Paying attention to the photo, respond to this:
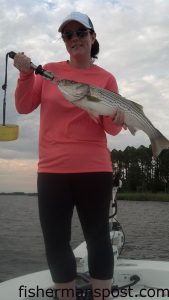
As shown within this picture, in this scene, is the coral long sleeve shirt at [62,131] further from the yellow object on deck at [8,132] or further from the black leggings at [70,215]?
the yellow object on deck at [8,132]

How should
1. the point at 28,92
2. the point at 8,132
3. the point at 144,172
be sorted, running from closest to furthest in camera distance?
the point at 28,92 → the point at 8,132 → the point at 144,172

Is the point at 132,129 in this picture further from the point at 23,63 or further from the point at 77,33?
the point at 23,63

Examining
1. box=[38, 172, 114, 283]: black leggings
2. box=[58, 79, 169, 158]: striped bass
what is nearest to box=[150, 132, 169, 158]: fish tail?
box=[58, 79, 169, 158]: striped bass

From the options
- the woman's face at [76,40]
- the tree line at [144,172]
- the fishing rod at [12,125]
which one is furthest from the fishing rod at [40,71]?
the tree line at [144,172]

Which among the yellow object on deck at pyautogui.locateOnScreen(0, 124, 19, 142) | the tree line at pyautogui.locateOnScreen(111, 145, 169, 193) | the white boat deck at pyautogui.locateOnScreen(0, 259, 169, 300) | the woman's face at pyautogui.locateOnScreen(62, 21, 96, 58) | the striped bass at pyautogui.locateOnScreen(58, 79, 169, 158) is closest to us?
the striped bass at pyautogui.locateOnScreen(58, 79, 169, 158)

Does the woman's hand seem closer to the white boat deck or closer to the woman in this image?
the woman

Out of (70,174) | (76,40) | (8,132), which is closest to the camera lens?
(70,174)

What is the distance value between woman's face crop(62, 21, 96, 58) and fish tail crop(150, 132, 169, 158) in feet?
3.37

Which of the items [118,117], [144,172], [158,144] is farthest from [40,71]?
→ [144,172]

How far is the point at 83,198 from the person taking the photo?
12.0ft

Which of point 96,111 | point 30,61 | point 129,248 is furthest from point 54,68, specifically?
point 129,248

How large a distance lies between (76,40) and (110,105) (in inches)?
27.0

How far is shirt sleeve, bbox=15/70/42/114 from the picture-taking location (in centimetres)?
369

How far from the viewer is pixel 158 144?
3912 millimetres
